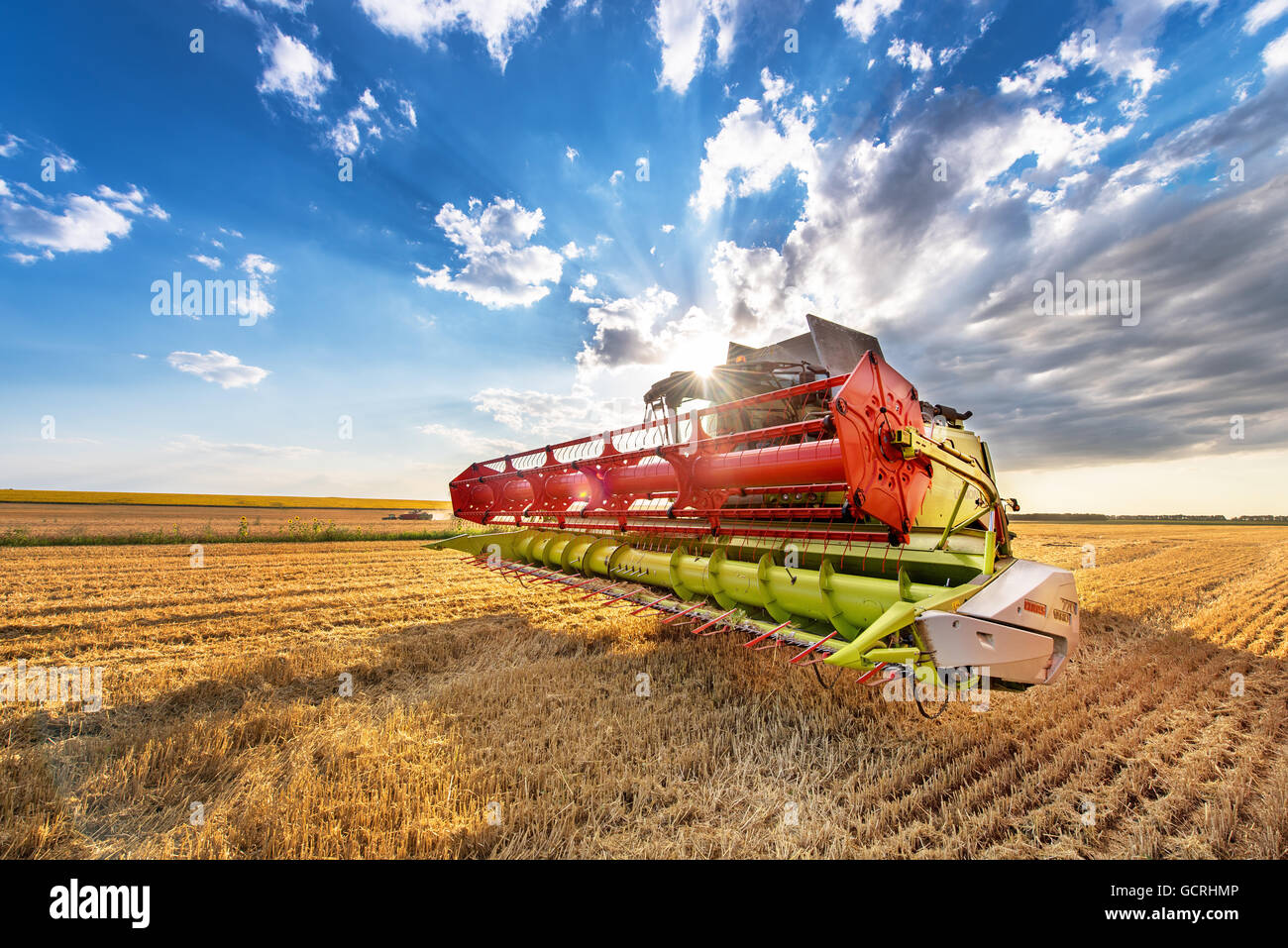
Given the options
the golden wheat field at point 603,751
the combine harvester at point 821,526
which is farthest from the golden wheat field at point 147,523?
the combine harvester at point 821,526

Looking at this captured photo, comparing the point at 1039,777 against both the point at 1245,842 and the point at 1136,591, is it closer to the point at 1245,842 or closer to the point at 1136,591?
the point at 1245,842

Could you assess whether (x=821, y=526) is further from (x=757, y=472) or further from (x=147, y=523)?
(x=147, y=523)

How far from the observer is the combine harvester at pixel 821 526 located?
9.27ft

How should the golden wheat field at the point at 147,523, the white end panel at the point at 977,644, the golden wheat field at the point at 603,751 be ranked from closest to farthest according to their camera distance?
the golden wheat field at the point at 603,751, the white end panel at the point at 977,644, the golden wheat field at the point at 147,523

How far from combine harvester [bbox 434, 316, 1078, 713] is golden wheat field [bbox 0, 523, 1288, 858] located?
567mm

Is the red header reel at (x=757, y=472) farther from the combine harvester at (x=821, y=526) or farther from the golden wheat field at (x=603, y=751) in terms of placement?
the golden wheat field at (x=603, y=751)

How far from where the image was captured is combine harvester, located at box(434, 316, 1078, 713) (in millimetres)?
2826

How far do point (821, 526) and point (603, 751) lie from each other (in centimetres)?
269

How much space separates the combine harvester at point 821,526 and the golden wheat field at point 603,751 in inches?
22.3

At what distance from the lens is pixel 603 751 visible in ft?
9.96

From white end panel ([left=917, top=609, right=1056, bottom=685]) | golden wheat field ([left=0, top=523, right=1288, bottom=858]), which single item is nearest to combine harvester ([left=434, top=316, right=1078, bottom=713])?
white end panel ([left=917, top=609, right=1056, bottom=685])

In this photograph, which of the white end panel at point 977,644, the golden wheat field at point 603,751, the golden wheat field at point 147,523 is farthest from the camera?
the golden wheat field at point 147,523
